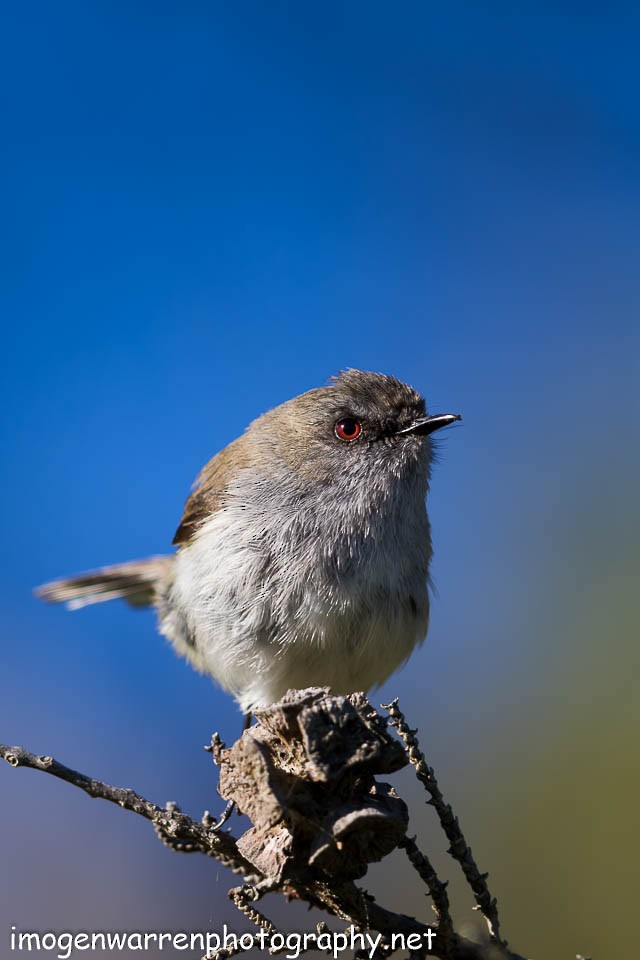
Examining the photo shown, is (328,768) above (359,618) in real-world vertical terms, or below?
below

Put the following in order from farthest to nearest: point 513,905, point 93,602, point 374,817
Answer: point 93,602, point 513,905, point 374,817

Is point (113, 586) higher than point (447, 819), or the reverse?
point (113, 586)

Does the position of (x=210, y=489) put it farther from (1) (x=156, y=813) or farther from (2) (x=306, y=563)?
(1) (x=156, y=813)

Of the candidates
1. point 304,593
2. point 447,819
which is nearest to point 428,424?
point 304,593

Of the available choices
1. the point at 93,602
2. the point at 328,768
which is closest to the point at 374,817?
the point at 328,768

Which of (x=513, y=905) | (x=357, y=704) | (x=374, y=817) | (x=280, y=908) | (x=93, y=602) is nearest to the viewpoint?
(x=374, y=817)

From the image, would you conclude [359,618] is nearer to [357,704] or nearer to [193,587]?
[193,587]

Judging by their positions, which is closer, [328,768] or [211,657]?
[328,768]
